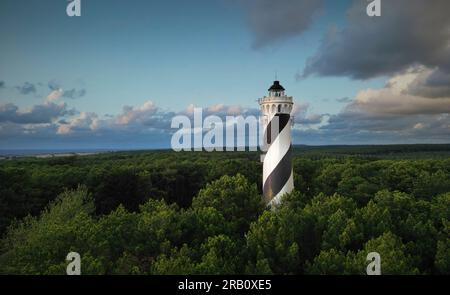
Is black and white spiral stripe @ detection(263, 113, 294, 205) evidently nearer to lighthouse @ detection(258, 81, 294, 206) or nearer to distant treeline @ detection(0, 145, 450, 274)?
lighthouse @ detection(258, 81, 294, 206)

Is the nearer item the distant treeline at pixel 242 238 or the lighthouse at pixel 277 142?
the distant treeline at pixel 242 238

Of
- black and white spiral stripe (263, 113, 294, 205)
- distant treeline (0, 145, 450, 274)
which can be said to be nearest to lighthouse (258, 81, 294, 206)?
black and white spiral stripe (263, 113, 294, 205)

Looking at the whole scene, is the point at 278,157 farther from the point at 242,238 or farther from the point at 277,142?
the point at 242,238

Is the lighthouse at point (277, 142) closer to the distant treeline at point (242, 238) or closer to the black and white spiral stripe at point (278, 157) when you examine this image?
the black and white spiral stripe at point (278, 157)

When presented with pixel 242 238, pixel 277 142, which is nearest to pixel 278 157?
pixel 277 142

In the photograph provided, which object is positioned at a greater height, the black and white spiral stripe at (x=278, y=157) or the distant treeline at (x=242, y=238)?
the black and white spiral stripe at (x=278, y=157)

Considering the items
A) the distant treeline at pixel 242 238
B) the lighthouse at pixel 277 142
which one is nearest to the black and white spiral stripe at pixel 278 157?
the lighthouse at pixel 277 142
